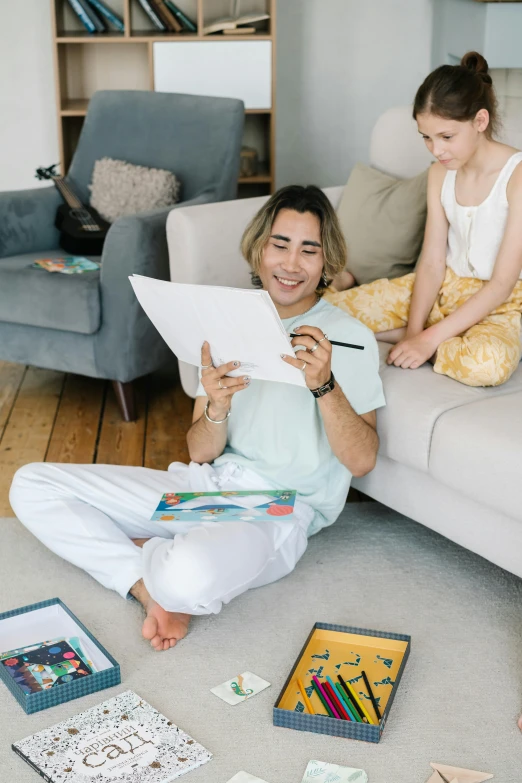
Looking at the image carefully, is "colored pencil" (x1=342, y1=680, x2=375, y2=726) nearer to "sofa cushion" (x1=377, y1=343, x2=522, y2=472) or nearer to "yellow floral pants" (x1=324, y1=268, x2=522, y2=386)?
"sofa cushion" (x1=377, y1=343, x2=522, y2=472)

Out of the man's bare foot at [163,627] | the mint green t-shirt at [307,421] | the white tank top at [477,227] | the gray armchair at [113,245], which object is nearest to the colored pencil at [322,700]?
the man's bare foot at [163,627]

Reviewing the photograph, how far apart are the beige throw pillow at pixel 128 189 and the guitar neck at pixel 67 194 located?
0.06 m

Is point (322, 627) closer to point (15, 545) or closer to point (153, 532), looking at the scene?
point (153, 532)

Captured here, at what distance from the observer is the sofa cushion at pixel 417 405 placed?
1909mm

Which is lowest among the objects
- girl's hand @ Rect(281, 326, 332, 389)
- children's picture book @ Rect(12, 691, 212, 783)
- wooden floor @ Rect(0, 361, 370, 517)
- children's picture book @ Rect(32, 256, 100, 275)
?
children's picture book @ Rect(12, 691, 212, 783)

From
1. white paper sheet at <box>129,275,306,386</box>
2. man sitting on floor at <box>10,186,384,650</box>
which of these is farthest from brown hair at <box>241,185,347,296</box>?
white paper sheet at <box>129,275,306,386</box>

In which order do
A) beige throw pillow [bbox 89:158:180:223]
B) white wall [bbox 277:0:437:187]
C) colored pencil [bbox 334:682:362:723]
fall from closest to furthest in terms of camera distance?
colored pencil [bbox 334:682:362:723]
beige throw pillow [bbox 89:158:180:223]
white wall [bbox 277:0:437:187]

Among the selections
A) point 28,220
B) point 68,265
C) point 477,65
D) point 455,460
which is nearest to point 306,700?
point 455,460

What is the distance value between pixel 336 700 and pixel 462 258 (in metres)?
1.07

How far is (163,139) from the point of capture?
325cm

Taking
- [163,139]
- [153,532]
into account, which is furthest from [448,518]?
[163,139]

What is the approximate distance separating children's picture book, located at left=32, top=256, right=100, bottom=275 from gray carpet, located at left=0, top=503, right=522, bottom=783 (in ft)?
2.97

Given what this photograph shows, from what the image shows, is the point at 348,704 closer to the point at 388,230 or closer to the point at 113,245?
the point at 388,230

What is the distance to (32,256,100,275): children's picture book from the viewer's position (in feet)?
9.47
